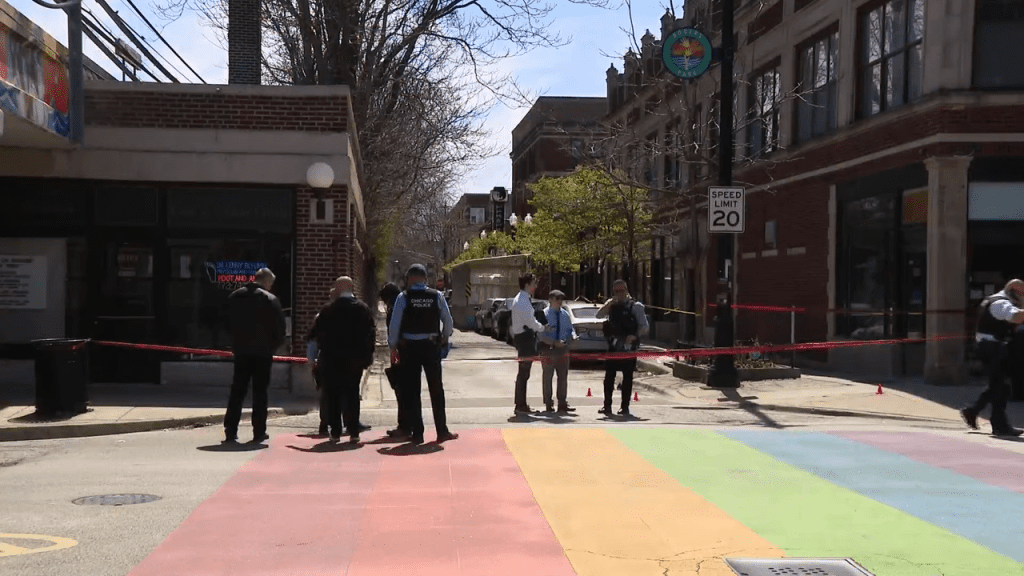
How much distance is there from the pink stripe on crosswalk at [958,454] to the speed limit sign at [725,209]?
5.30 meters

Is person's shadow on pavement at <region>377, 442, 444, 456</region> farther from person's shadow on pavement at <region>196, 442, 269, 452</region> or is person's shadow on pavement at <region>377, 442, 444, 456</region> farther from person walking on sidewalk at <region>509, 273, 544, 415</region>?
person walking on sidewalk at <region>509, 273, 544, 415</region>

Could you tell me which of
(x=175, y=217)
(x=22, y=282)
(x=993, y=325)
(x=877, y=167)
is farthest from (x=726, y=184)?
(x=22, y=282)

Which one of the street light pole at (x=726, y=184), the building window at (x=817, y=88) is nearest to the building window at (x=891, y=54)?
the building window at (x=817, y=88)

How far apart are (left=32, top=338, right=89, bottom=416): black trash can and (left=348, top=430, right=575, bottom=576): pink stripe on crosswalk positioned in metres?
4.56

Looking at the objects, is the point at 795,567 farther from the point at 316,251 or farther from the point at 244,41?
the point at 244,41

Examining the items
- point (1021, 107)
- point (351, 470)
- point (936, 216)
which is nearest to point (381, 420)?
point (351, 470)

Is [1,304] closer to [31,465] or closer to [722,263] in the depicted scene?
[31,465]

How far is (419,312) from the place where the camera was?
36.9ft

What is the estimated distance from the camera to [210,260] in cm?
1573

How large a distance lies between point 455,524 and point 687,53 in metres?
12.8

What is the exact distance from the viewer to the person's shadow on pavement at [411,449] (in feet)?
35.2

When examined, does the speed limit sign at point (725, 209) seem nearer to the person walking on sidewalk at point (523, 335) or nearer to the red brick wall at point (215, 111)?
the person walking on sidewalk at point (523, 335)

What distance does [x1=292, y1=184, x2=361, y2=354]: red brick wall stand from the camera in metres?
15.7

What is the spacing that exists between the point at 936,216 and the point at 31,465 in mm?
14135
